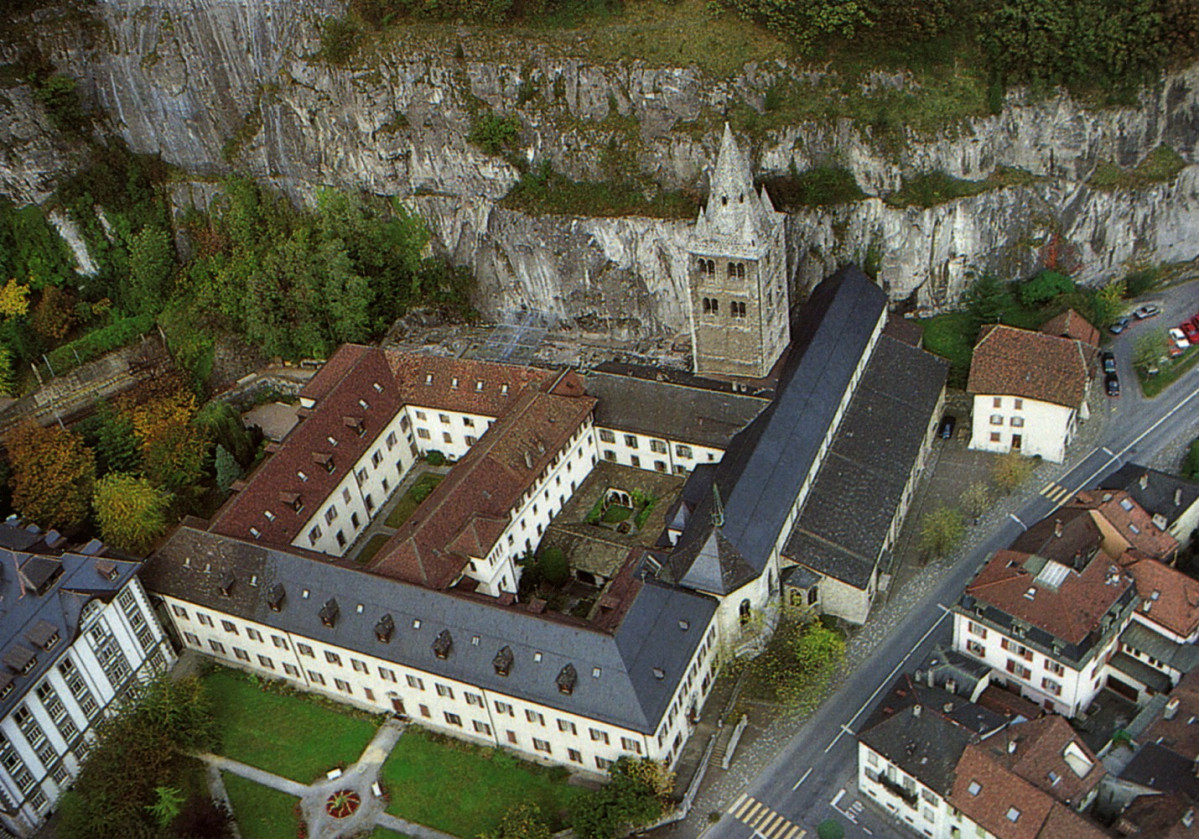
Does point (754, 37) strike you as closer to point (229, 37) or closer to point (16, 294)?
point (229, 37)

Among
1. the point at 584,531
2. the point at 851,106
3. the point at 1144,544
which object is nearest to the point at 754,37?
the point at 851,106

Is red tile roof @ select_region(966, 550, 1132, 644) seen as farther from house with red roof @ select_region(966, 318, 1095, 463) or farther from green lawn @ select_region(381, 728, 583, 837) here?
green lawn @ select_region(381, 728, 583, 837)

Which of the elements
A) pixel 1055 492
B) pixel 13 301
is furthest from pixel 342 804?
pixel 13 301

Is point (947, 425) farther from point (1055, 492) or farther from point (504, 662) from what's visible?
point (504, 662)

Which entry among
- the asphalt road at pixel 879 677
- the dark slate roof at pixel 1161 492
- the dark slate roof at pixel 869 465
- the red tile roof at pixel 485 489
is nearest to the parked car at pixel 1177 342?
the asphalt road at pixel 879 677

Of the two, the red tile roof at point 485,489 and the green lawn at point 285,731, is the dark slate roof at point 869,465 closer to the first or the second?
the red tile roof at point 485,489
